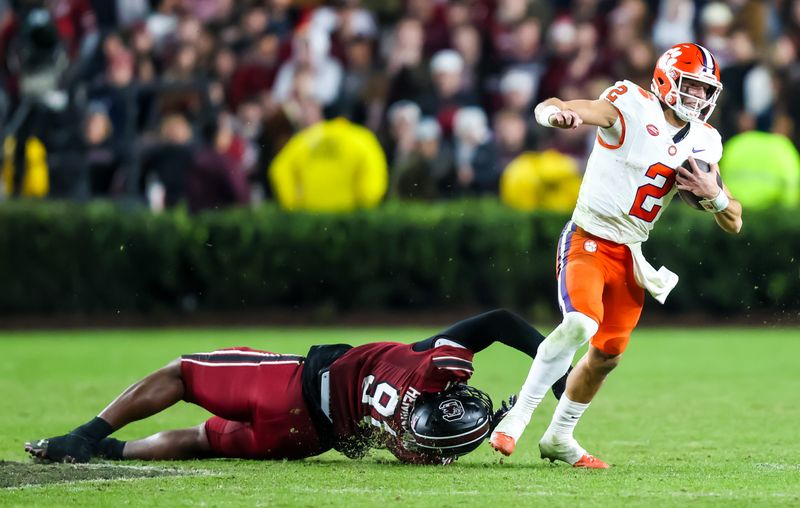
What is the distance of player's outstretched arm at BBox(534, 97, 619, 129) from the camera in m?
7.55

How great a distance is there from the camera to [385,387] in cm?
780

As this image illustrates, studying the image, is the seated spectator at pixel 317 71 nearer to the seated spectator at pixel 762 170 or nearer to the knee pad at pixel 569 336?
the seated spectator at pixel 762 170

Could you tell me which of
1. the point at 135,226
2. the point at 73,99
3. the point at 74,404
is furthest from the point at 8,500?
the point at 73,99

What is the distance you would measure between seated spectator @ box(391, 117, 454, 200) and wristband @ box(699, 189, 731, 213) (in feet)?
31.4

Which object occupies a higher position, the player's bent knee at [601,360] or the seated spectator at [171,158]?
the seated spectator at [171,158]

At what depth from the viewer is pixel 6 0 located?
22.4 metres

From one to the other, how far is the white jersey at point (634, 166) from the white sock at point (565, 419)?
0.97 meters

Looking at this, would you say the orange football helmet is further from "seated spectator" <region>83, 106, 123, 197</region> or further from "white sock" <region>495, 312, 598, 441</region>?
"seated spectator" <region>83, 106, 123, 197</region>

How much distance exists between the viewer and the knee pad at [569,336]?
7.68 metres

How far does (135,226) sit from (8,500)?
10952mm

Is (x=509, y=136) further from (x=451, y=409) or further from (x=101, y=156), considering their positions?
(x=451, y=409)

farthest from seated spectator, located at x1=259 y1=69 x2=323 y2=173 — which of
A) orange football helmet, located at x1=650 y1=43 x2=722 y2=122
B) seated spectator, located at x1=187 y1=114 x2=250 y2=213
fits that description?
orange football helmet, located at x1=650 y1=43 x2=722 y2=122

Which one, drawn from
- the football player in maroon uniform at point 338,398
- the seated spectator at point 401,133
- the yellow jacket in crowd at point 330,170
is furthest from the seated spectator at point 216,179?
the football player in maroon uniform at point 338,398

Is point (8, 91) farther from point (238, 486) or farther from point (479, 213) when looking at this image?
point (238, 486)
